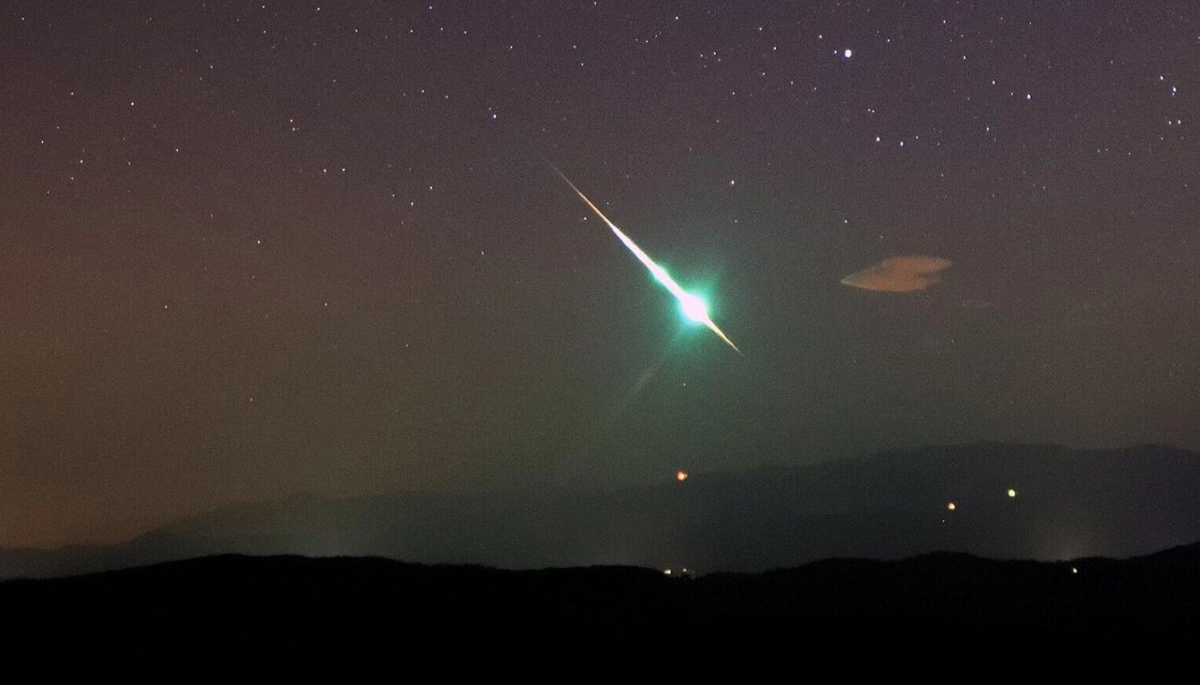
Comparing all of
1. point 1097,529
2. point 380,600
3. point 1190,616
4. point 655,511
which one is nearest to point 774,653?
point 380,600

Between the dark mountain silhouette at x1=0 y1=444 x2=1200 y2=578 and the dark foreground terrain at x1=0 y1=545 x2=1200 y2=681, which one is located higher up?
the dark mountain silhouette at x1=0 y1=444 x2=1200 y2=578

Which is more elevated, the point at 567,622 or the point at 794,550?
the point at 794,550

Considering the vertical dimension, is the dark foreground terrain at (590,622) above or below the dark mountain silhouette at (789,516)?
below

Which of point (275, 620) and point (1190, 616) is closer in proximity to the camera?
point (275, 620)

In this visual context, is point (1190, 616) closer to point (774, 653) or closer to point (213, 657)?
point (774, 653)

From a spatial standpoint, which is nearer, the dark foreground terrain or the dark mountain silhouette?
the dark foreground terrain
